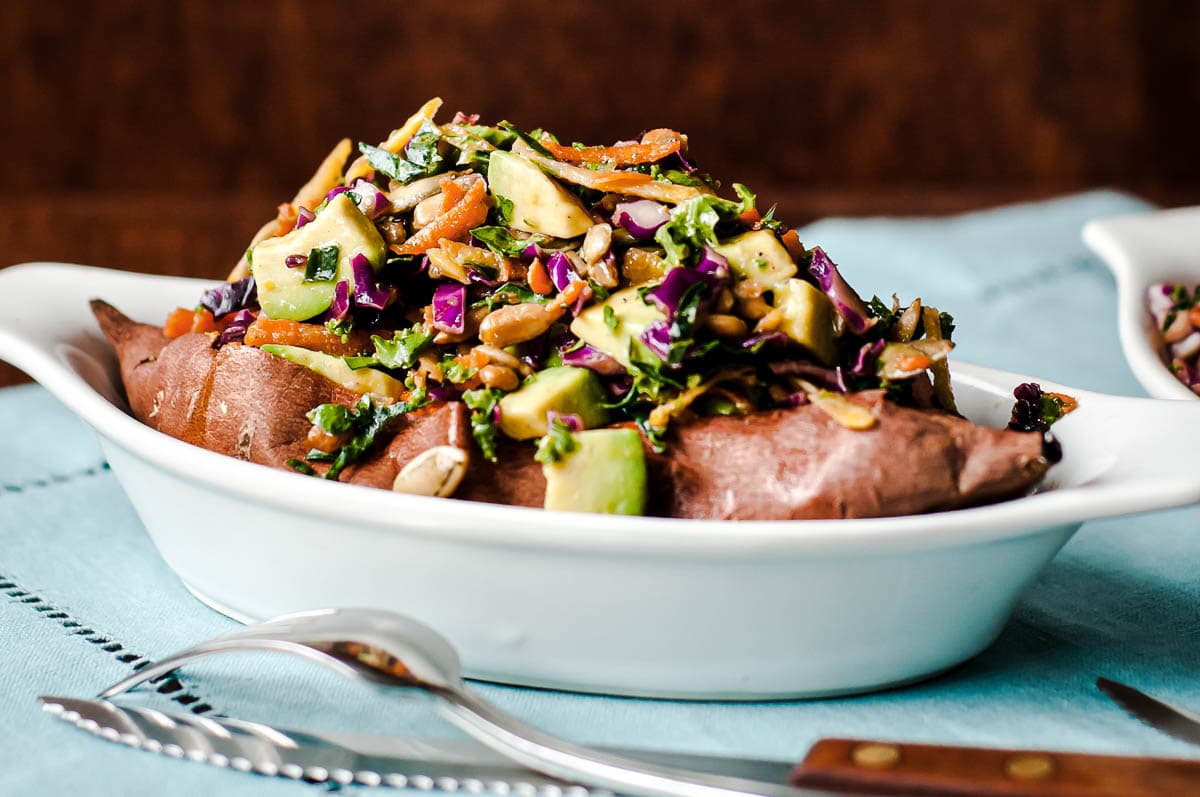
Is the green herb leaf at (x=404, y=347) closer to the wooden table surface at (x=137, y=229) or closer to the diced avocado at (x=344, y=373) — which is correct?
the diced avocado at (x=344, y=373)

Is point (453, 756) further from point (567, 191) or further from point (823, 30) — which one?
point (823, 30)

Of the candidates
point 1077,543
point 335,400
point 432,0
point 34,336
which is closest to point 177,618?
point 335,400

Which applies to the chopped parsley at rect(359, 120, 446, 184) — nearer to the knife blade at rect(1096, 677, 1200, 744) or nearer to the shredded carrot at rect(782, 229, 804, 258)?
the shredded carrot at rect(782, 229, 804, 258)

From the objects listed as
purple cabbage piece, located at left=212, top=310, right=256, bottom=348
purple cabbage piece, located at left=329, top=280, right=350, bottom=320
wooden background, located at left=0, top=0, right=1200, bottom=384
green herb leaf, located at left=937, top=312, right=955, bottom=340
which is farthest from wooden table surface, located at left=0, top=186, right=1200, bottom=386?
purple cabbage piece, located at left=329, top=280, right=350, bottom=320

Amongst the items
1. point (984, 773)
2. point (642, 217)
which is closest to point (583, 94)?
point (642, 217)

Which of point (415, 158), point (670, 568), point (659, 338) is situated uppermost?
point (415, 158)

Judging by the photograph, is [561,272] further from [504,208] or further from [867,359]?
[867,359]

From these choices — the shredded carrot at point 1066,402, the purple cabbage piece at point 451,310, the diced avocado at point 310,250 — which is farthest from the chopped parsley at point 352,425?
the shredded carrot at point 1066,402

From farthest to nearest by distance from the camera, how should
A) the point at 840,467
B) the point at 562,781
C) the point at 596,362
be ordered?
the point at 596,362
the point at 840,467
the point at 562,781
